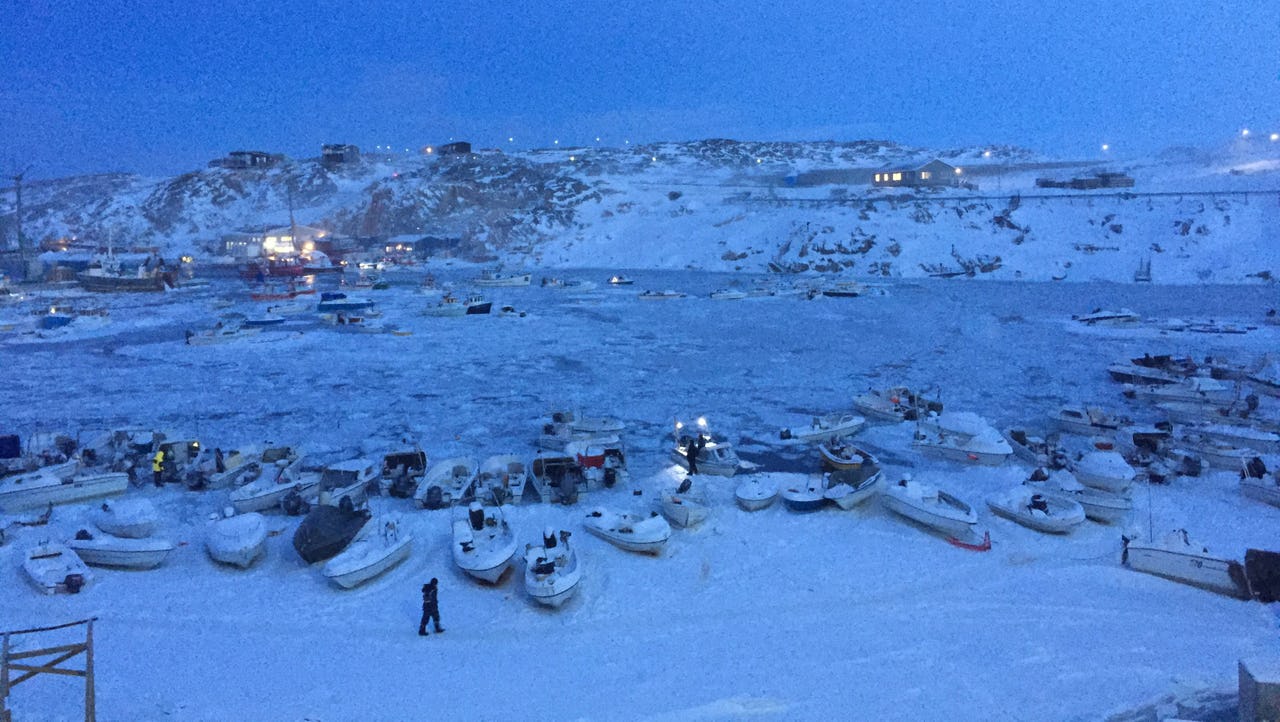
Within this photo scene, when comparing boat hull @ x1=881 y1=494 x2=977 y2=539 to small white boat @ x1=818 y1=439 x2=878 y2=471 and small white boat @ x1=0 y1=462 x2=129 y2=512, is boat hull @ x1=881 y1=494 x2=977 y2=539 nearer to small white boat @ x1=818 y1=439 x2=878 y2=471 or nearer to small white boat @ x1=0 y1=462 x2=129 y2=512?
small white boat @ x1=818 y1=439 x2=878 y2=471

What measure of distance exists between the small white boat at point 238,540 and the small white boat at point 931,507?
10.9 meters

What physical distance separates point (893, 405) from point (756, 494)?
7.89m

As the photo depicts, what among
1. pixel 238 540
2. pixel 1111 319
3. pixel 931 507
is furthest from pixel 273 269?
pixel 931 507

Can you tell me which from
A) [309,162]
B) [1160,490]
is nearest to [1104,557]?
[1160,490]

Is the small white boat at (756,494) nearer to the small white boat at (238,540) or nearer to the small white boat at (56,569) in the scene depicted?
the small white boat at (238,540)

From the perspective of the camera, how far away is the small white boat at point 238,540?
39.2 feet

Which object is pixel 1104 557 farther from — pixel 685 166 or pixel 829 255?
pixel 685 166

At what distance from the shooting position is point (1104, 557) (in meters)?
12.2

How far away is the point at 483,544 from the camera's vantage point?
40.0 ft

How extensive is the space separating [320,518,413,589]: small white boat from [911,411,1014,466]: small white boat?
11.8m

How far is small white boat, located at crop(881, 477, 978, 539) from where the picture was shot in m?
12.8

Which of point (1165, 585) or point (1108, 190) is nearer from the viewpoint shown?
point (1165, 585)

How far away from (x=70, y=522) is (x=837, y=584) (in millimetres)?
13283

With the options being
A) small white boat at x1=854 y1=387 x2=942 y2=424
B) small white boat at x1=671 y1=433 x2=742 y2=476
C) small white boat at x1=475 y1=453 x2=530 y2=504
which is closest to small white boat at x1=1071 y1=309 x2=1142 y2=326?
small white boat at x1=854 y1=387 x2=942 y2=424
